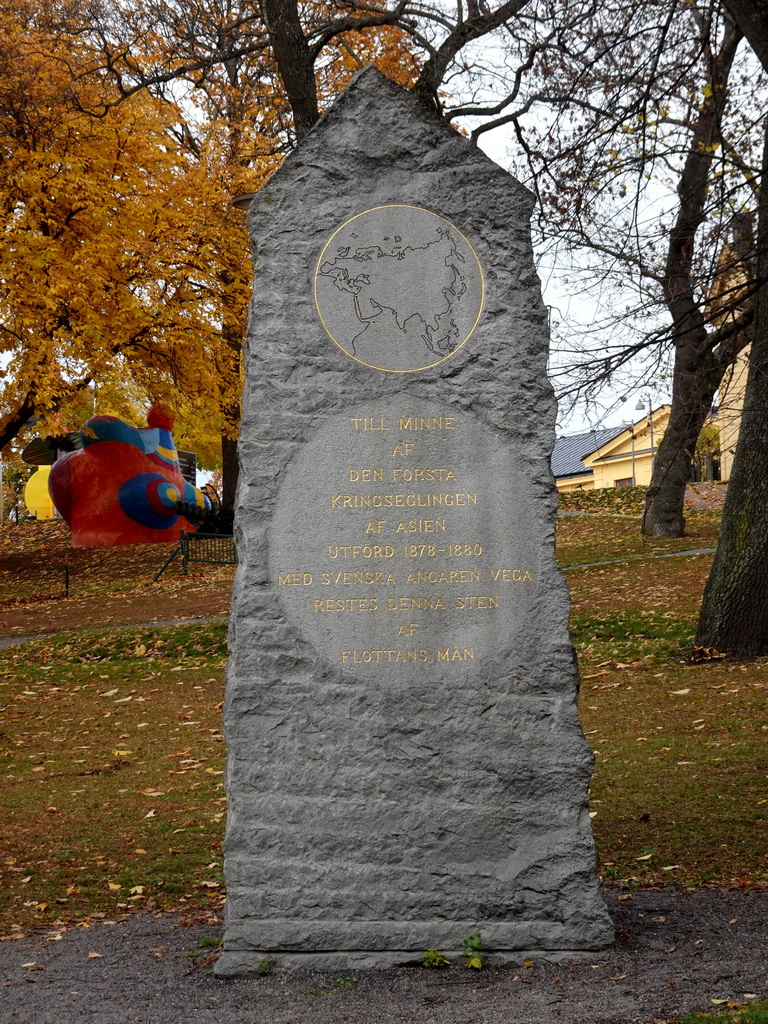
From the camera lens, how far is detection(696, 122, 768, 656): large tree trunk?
405 inches

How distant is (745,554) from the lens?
10.4m

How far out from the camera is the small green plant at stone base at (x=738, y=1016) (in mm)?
3619

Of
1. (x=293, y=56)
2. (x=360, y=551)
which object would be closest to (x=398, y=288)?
(x=360, y=551)

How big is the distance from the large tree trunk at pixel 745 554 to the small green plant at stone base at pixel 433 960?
6.85 metres

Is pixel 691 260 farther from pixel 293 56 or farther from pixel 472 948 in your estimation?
pixel 293 56

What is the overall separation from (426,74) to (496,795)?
11.7m

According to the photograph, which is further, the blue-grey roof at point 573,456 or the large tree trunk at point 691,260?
the blue-grey roof at point 573,456

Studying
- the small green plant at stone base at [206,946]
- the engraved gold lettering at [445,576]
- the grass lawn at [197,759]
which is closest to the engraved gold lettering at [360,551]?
the engraved gold lettering at [445,576]

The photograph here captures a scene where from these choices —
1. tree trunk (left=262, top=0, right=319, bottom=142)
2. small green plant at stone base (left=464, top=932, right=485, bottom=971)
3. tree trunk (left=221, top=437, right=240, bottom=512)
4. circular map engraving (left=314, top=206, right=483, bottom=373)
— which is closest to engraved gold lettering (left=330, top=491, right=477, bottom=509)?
circular map engraving (left=314, top=206, right=483, bottom=373)

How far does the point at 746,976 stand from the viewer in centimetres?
411

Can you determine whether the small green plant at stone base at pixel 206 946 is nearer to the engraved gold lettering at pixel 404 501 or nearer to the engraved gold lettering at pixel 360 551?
the engraved gold lettering at pixel 360 551

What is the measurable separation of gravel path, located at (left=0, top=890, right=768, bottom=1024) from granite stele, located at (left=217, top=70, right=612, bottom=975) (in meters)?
0.17

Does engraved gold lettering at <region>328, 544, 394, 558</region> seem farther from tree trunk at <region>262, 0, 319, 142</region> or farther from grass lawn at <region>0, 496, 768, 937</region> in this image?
tree trunk at <region>262, 0, 319, 142</region>

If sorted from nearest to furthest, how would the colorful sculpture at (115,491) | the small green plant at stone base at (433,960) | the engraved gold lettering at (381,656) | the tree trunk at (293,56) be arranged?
1. the small green plant at stone base at (433,960)
2. the engraved gold lettering at (381,656)
3. the tree trunk at (293,56)
4. the colorful sculpture at (115,491)
